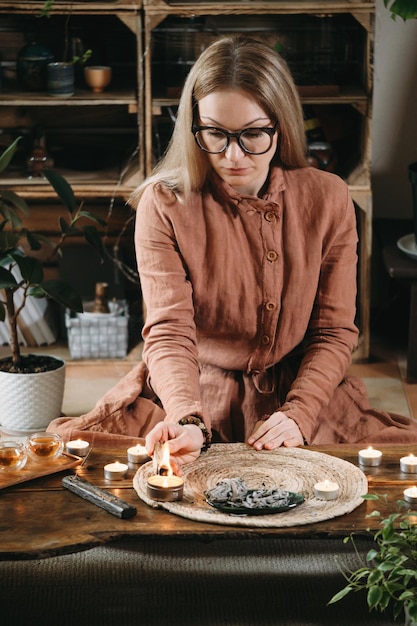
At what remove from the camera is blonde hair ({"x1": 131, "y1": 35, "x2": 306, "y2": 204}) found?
7.45 ft

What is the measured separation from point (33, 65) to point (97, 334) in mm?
1006

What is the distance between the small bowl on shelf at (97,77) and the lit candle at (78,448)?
1.98m

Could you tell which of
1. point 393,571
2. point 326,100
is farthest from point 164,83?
point 393,571

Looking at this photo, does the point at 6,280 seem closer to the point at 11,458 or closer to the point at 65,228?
the point at 65,228

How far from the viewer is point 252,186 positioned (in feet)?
8.07

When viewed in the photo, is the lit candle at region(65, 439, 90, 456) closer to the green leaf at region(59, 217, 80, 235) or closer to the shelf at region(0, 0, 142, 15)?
the green leaf at region(59, 217, 80, 235)

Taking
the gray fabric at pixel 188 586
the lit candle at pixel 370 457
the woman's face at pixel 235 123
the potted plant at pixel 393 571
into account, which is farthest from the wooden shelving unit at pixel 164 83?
the potted plant at pixel 393 571

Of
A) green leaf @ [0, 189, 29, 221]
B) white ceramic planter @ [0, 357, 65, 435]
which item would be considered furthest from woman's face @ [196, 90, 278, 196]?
white ceramic planter @ [0, 357, 65, 435]

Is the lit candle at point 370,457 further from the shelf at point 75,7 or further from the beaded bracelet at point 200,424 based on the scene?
the shelf at point 75,7

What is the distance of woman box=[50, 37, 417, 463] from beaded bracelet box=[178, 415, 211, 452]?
0.49 feet

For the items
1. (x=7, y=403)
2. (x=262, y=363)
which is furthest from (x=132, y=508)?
(x=7, y=403)

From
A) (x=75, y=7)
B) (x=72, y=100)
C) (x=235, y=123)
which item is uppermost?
(x=75, y=7)

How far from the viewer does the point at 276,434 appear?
2209 millimetres

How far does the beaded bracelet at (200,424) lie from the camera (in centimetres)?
216
